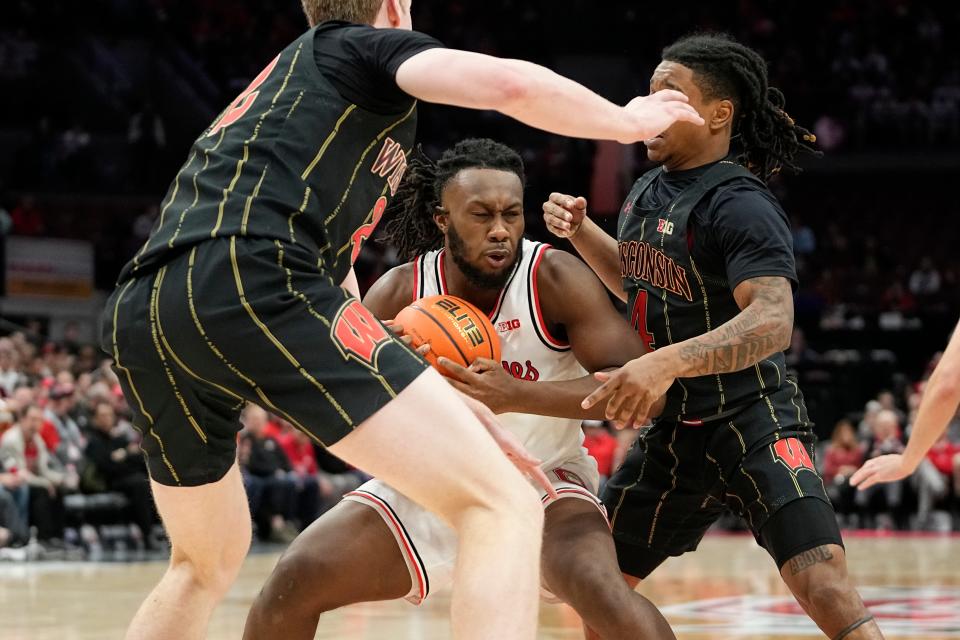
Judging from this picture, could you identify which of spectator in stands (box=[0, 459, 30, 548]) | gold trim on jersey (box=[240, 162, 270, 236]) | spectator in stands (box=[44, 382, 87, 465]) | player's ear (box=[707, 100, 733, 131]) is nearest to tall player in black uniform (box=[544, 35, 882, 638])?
player's ear (box=[707, 100, 733, 131])

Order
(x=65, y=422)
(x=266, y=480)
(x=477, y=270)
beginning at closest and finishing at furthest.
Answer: (x=477, y=270) → (x=65, y=422) → (x=266, y=480)

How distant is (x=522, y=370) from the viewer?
14.6 feet

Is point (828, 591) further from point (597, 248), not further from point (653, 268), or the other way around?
point (597, 248)

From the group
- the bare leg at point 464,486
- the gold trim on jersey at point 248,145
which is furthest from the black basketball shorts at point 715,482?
the gold trim on jersey at point 248,145

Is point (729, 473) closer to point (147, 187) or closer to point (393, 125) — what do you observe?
point (393, 125)

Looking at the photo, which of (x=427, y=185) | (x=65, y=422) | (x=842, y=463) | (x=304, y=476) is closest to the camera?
(x=427, y=185)

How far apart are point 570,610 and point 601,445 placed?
25.2ft

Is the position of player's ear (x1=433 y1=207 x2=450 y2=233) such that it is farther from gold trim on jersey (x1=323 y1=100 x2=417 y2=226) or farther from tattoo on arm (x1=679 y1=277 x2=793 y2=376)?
gold trim on jersey (x1=323 y1=100 x2=417 y2=226)

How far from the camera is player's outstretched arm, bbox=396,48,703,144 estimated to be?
2.95 metres

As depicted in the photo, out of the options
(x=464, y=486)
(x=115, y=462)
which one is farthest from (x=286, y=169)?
(x=115, y=462)

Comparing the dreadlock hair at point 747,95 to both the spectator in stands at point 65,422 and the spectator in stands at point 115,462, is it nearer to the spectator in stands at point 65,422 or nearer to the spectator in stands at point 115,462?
the spectator in stands at point 115,462

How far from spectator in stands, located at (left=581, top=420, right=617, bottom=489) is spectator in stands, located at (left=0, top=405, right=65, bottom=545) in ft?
19.5

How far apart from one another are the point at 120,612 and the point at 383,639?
1.97 metres

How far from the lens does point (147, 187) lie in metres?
21.3
